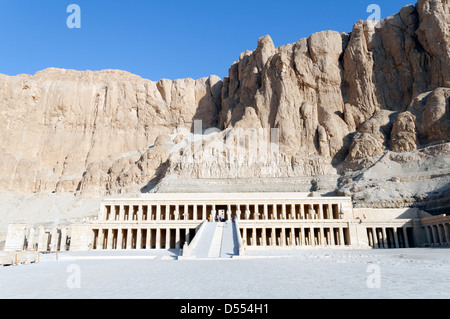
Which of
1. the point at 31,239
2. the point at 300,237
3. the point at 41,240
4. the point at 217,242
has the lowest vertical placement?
the point at 300,237

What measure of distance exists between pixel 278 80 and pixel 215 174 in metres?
29.7

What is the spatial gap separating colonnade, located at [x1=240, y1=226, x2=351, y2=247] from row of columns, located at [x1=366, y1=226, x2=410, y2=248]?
3.30 m

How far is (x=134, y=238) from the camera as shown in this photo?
5316 cm

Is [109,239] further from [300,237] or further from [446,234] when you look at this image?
[446,234]

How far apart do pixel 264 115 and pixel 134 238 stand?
46.9 metres

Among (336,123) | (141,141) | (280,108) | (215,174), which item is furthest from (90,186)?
(336,123)

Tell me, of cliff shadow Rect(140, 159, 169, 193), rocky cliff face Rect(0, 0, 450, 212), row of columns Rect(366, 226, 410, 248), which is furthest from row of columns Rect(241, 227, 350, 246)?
cliff shadow Rect(140, 159, 169, 193)

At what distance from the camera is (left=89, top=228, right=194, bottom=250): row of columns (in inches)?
1882

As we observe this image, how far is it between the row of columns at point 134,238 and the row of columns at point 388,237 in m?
23.8

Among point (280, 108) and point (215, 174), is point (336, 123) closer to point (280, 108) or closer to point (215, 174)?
point (280, 108)

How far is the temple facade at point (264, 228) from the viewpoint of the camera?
1726 inches

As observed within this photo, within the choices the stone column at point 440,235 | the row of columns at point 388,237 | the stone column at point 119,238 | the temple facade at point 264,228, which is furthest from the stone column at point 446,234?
the stone column at point 119,238

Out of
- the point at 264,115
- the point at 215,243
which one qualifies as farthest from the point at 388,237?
the point at 264,115
